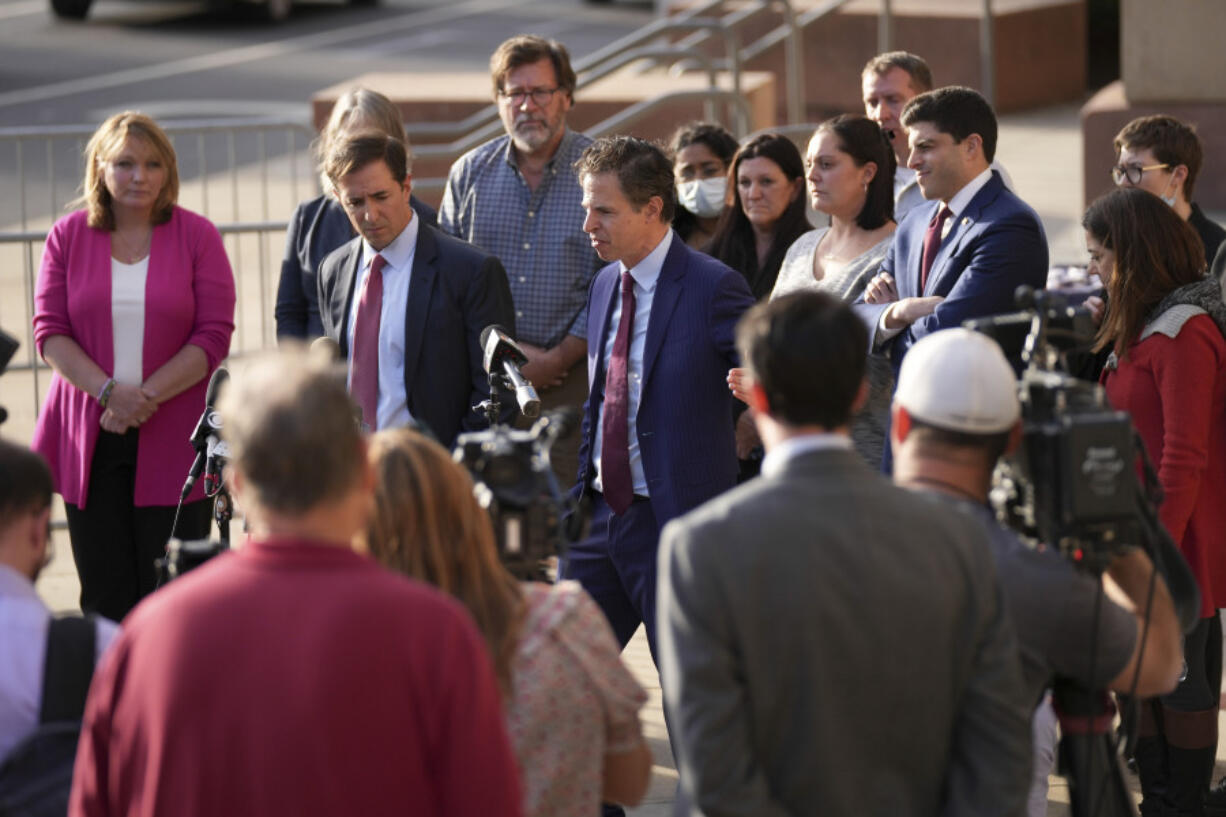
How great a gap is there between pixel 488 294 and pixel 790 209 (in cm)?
144

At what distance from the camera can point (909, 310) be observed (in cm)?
514

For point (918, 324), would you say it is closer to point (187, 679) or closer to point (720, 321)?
point (720, 321)

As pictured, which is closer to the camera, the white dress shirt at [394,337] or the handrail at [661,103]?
the white dress shirt at [394,337]

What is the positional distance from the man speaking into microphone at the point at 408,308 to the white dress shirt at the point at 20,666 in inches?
86.9

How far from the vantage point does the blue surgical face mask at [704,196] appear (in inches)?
260

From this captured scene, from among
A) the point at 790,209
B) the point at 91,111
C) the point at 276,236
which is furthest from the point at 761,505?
the point at 91,111

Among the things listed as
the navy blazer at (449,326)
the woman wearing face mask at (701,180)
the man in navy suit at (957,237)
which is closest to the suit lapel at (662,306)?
the navy blazer at (449,326)

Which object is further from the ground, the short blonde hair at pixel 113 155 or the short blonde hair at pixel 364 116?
the short blonde hair at pixel 364 116

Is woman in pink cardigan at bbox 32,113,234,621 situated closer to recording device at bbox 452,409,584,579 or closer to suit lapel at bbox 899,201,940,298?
suit lapel at bbox 899,201,940,298

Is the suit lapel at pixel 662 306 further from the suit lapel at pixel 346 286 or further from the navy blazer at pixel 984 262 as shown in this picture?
the suit lapel at pixel 346 286

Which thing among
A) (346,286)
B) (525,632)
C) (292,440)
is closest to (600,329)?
(346,286)

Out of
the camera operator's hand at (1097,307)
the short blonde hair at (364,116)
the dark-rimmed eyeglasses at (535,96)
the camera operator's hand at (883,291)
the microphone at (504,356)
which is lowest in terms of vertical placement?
the microphone at (504,356)

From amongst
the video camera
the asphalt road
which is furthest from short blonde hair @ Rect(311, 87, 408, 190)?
the asphalt road

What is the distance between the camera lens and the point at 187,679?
8.75 ft
